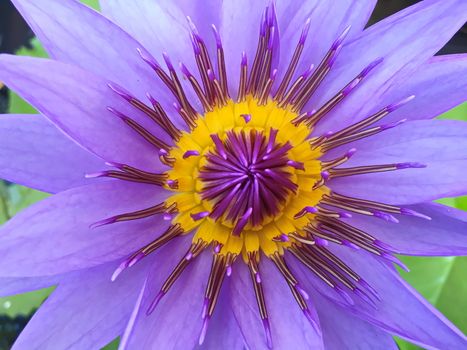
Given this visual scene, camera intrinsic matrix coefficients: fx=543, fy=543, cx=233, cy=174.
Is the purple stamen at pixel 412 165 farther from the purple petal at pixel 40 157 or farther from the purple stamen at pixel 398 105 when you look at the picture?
the purple petal at pixel 40 157

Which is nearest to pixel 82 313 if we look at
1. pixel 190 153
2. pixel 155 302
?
pixel 155 302

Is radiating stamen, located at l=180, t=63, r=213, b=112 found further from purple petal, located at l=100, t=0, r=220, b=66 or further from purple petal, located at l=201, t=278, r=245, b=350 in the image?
purple petal, located at l=201, t=278, r=245, b=350

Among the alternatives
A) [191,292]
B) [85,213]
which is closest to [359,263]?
[191,292]

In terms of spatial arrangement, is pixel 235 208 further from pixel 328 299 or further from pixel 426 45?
pixel 426 45

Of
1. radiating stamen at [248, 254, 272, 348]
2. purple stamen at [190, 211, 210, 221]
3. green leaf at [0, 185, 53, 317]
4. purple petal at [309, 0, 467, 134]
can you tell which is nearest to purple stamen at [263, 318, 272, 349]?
radiating stamen at [248, 254, 272, 348]

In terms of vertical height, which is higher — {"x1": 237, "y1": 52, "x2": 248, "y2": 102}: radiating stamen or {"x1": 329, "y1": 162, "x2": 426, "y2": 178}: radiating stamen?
{"x1": 237, "y1": 52, "x2": 248, "y2": 102}: radiating stamen

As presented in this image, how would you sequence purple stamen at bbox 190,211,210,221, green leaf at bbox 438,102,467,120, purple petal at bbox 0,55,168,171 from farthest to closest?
green leaf at bbox 438,102,467,120
purple stamen at bbox 190,211,210,221
purple petal at bbox 0,55,168,171
